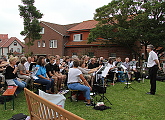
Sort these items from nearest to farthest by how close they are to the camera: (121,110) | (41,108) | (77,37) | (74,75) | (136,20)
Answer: (41,108)
(121,110)
(74,75)
(136,20)
(77,37)

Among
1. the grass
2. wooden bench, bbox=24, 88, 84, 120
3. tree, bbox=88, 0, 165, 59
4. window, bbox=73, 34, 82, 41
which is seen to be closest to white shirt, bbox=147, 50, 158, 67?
the grass

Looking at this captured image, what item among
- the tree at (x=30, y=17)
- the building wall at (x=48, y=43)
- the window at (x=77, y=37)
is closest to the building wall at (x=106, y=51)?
the window at (x=77, y=37)

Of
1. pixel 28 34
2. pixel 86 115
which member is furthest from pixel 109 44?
pixel 86 115

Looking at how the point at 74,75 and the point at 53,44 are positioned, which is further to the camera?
the point at 53,44

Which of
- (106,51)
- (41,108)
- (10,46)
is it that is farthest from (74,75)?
(10,46)

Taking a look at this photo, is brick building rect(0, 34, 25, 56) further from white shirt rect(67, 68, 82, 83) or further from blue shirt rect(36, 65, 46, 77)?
white shirt rect(67, 68, 82, 83)

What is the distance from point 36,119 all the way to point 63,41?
24.7 metres

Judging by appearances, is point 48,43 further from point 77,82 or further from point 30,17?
point 77,82

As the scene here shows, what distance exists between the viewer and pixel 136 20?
16.2 metres

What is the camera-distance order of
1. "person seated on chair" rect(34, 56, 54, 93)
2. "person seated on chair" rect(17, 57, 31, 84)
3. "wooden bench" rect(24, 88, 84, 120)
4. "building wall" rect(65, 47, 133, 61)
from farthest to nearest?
"building wall" rect(65, 47, 133, 61) → "person seated on chair" rect(17, 57, 31, 84) → "person seated on chair" rect(34, 56, 54, 93) → "wooden bench" rect(24, 88, 84, 120)

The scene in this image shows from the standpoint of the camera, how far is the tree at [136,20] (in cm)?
1550

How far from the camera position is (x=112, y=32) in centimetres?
1788

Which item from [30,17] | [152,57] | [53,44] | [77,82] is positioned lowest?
[77,82]

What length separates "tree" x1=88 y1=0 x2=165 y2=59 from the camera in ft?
50.9
